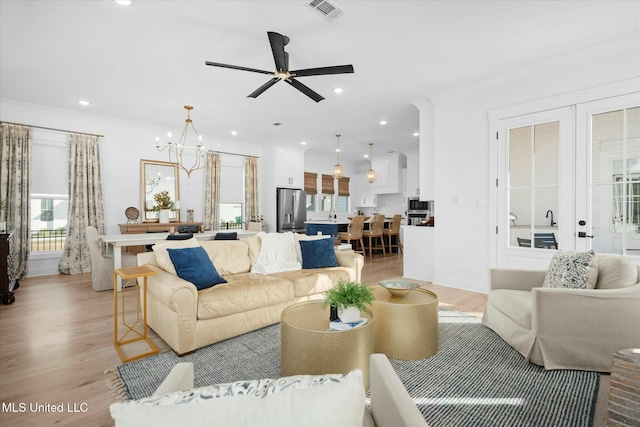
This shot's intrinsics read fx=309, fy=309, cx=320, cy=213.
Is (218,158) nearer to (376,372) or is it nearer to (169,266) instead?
(169,266)

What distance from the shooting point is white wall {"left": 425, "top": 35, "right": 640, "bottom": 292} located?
11.8 feet

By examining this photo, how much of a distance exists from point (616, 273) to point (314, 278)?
2.41 meters

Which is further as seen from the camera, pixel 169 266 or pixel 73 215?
pixel 73 215

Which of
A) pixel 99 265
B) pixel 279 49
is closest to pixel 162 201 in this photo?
pixel 99 265

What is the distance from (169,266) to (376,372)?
242cm

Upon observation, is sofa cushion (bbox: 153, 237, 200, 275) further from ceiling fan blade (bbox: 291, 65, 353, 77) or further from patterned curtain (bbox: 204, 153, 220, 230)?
patterned curtain (bbox: 204, 153, 220, 230)

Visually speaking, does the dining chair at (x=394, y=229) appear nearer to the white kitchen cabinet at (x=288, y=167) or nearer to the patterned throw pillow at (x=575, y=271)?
the white kitchen cabinet at (x=288, y=167)

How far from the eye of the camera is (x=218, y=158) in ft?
23.7

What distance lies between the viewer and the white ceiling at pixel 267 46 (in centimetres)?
265

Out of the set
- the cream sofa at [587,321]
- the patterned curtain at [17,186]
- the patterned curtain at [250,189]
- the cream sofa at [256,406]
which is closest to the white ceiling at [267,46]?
the patterned curtain at [17,186]

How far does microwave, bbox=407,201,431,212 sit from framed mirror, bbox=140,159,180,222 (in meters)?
6.11

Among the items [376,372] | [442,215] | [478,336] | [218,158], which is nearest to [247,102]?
[218,158]

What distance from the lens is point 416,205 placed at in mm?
8812

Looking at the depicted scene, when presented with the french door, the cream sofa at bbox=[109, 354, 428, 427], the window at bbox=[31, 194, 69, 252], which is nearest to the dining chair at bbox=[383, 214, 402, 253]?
the french door
